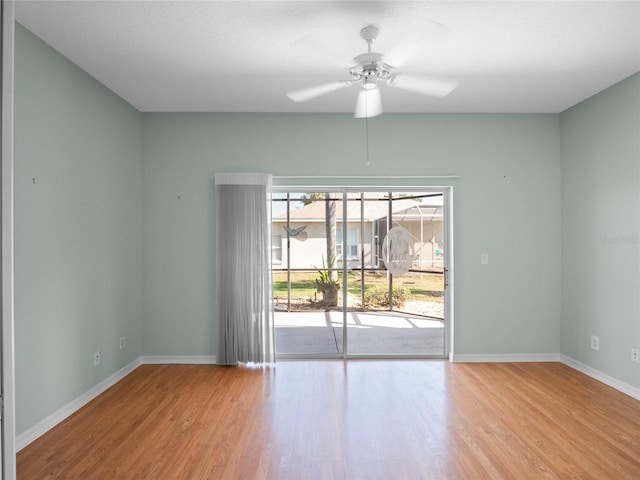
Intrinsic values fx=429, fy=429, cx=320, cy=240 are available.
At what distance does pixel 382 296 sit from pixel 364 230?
745 millimetres

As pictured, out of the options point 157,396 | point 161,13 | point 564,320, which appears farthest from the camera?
point 564,320

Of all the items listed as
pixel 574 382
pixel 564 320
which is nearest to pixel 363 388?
pixel 574 382

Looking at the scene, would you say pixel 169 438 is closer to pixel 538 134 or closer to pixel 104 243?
pixel 104 243

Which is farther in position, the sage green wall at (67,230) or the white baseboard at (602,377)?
the white baseboard at (602,377)

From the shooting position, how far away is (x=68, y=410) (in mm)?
3176

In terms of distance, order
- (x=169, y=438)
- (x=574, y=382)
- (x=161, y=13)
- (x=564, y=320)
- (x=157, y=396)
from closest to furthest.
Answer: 1. (x=161, y=13)
2. (x=169, y=438)
3. (x=157, y=396)
4. (x=574, y=382)
5. (x=564, y=320)

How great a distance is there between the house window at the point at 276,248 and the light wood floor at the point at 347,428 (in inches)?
44.7

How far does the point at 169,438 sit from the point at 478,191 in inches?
145

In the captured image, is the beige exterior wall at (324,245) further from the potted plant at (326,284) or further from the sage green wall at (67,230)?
the sage green wall at (67,230)

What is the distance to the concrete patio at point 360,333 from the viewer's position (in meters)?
4.63

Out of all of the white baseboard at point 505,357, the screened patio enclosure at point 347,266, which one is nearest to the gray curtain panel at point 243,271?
the screened patio enclosure at point 347,266

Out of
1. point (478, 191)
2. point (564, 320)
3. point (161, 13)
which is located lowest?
point (564, 320)

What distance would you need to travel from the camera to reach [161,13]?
2562 mm

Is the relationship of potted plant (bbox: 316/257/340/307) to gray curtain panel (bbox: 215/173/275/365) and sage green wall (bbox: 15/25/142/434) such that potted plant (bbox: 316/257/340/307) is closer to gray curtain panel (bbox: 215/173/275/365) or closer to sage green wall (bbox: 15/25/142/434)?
gray curtain panel (bbox: 215/173/275/365)
